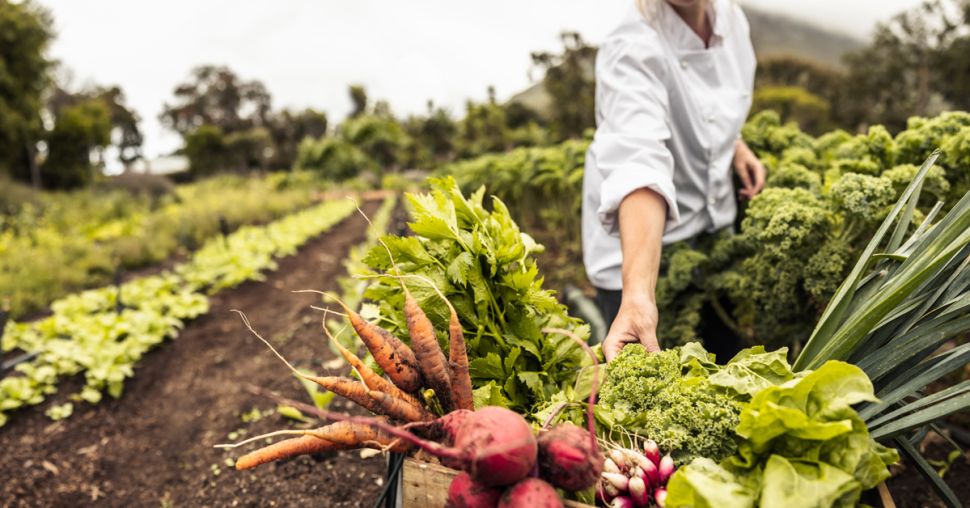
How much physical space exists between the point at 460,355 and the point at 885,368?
1042 mm

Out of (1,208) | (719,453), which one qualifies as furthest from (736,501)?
(1,208)

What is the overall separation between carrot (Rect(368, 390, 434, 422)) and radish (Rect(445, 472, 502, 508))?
0.24m

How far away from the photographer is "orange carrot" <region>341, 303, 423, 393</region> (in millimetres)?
1361

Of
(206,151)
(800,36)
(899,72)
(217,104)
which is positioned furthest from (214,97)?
(800,36)

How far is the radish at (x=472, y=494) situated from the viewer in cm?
105

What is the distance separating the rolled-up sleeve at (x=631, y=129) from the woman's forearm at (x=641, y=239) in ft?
0.12

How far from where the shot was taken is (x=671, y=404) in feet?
4.16

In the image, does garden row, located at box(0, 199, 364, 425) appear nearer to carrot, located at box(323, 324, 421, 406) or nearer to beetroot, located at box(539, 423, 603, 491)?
carrot, located at box(323, 324, 421, 406)

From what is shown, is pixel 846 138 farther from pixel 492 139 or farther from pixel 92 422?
pixel 492 139

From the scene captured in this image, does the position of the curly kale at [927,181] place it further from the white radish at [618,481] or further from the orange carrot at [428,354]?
the orange carrot at [428,354]

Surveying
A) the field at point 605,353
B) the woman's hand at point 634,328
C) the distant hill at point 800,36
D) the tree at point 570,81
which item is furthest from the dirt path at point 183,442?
the distant hill at point 800,36

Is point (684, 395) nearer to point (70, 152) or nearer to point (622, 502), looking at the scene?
point (622, 502)

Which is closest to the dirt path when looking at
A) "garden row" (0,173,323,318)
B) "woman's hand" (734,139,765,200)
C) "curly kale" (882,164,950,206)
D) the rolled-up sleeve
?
"garden row" (0,173,323,318)

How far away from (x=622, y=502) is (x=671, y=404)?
0.84ft
